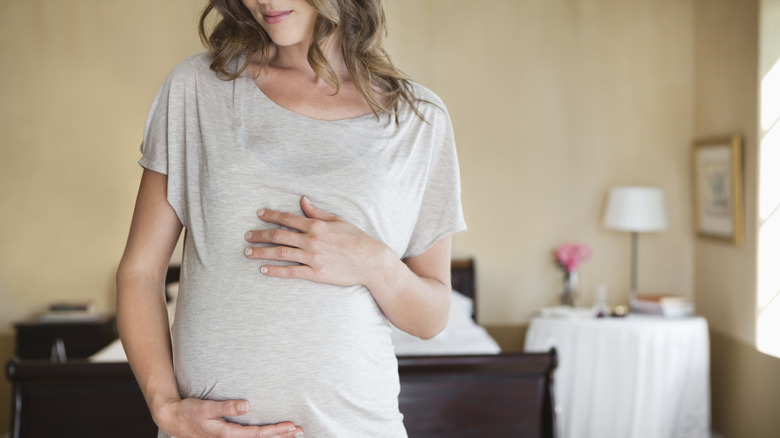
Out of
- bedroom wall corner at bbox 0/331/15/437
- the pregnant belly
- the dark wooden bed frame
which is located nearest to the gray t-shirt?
the pregnant belly

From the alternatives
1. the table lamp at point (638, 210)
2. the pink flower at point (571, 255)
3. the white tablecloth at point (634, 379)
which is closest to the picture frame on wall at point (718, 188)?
the table lamp at point (638, 210)

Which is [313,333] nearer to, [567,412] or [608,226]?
[567,412]

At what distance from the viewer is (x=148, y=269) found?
112cm

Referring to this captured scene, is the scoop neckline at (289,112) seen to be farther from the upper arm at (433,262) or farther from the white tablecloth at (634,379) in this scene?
the white tablecloth at (634,379)

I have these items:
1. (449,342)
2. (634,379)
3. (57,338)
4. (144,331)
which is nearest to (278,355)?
(144,331)

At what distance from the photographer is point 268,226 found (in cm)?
106

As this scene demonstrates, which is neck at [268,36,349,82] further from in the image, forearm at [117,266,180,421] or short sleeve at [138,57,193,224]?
forearm at [117,266,180,421]

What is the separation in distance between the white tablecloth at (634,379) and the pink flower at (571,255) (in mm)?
466

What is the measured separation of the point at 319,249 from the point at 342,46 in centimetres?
42

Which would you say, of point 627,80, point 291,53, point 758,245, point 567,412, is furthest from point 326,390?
point 627,80

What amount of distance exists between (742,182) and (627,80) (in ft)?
3.71

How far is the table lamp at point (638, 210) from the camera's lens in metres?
4.53

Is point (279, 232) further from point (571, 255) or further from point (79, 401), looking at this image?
point (571, 255)

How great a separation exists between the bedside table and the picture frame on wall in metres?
3.75
